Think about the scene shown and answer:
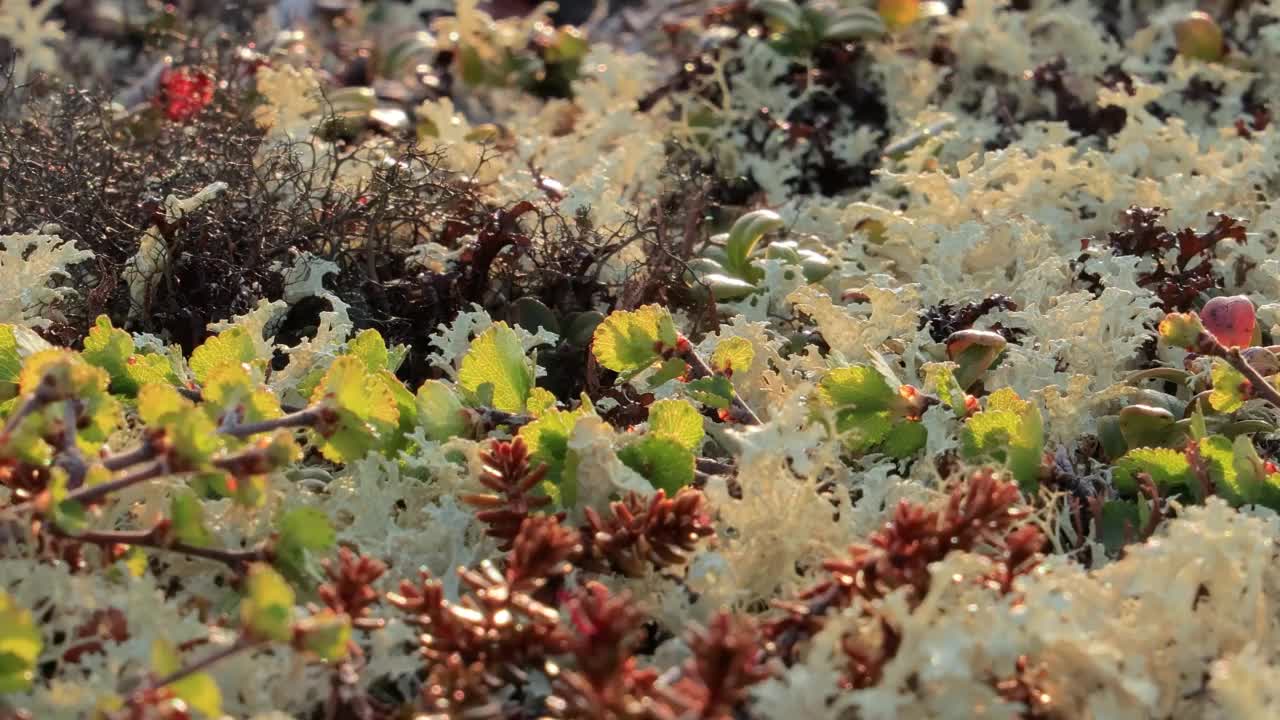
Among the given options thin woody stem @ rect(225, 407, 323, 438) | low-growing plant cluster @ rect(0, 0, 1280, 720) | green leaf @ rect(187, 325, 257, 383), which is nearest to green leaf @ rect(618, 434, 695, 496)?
low-growing plant cluster @ rect(0, 0, 1280, 720)

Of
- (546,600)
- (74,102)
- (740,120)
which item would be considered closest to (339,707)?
(546,600)

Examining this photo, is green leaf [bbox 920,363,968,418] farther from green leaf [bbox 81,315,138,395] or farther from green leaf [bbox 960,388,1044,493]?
green leaf [bbox 81,315,138,395]

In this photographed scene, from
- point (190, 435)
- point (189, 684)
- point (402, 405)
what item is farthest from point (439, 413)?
point (189, 684)

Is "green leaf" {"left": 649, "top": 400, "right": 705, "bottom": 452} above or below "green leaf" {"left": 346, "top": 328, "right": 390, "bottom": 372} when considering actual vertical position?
above

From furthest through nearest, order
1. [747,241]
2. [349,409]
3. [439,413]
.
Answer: [747,241] → [439,413] → [349,409]

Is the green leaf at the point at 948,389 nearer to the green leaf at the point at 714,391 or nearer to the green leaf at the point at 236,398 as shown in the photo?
the green leaf at the point at 714,391

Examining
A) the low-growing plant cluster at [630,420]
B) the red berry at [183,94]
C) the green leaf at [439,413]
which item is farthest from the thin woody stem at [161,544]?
the red berry at [183,94]

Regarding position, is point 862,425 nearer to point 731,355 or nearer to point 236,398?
point 731,355
